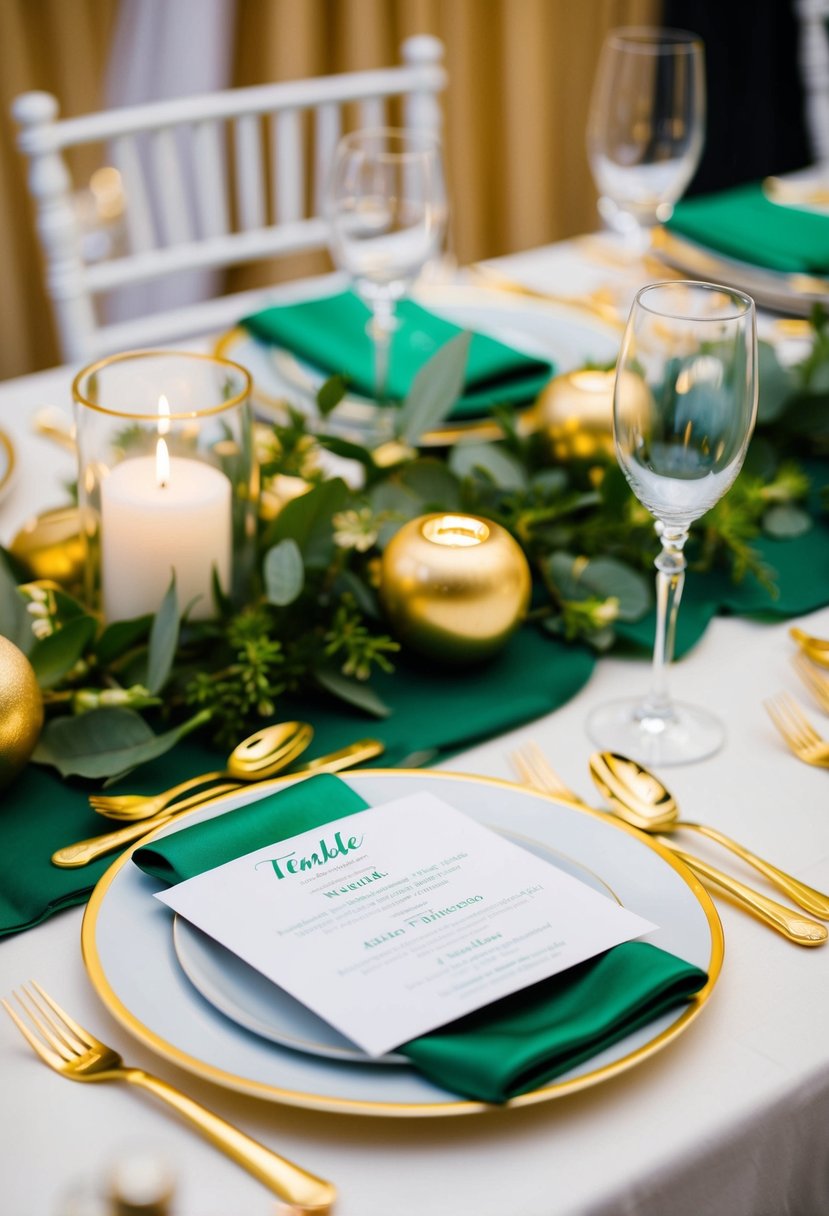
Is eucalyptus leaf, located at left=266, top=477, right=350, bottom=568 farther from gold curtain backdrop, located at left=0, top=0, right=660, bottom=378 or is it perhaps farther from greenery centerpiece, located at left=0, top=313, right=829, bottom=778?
gold curtain backdrop, located at left=0, top=0, right=660, bottom=378

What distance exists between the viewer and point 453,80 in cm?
276

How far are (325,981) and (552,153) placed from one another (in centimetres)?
281

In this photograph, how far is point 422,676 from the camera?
82 centimetres

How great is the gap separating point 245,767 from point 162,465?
0.19 metres

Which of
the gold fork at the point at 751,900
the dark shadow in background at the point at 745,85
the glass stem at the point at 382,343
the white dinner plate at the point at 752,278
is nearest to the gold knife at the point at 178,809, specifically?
the gold fork at the point at 751,900

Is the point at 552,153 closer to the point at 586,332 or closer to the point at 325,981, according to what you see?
the point at 586,332

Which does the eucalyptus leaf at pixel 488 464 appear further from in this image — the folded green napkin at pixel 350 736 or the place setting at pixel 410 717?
the folded green napkin at pixel 350 736

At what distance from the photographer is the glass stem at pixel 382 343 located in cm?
108

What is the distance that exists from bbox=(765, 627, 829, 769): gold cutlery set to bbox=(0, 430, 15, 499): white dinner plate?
0.58m

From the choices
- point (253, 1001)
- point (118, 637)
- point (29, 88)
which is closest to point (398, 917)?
point (253, 1001)

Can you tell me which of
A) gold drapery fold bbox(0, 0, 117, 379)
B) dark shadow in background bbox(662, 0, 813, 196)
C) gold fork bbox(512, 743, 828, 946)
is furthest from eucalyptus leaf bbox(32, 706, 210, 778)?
dark shadow in background bbox(662, 0, 813, 196)

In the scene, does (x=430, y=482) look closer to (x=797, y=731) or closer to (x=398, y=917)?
(x=797, y=731)

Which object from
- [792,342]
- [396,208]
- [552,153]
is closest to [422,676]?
[396,208]

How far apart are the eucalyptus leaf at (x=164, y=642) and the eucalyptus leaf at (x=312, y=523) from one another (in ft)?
0.35
